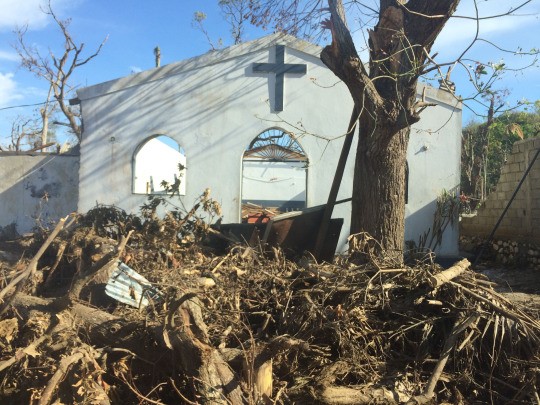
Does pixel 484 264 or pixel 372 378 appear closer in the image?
pixel 372 378

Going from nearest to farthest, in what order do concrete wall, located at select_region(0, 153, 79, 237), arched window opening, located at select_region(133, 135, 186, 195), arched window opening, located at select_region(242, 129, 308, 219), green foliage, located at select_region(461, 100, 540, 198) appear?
1. concrete wall, located at select_region(0, 153, 79, 237)
2. arched window opening, located at select_region(133, 135, 186, 195)
3. arched window opening, located at select_region(242, 129, 308, 219)
4. green foliage, located at select_region(461, 100, 540, 198)

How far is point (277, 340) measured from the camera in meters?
3.73

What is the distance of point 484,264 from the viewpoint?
1137 cm

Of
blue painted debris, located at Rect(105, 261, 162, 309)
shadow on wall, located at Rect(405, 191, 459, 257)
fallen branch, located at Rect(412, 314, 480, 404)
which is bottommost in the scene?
fallen branch, located at Rect(412, 314, 480, 404)

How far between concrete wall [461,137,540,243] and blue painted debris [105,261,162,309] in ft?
27.6

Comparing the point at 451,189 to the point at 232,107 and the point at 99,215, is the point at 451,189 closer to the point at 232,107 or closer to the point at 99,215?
the point at 232,107

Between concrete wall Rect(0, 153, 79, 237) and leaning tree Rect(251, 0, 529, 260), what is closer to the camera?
leaning tree Rect(251, 0, 529, 260)

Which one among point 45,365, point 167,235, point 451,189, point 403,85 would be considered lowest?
point 45,365

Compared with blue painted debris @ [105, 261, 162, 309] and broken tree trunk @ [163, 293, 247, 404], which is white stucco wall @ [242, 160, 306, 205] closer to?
blue painted debris @ [105, 261, 162, 309]

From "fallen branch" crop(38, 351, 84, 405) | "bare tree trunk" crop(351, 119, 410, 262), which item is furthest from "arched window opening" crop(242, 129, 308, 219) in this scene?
"fallen branch" crop(38, 351, 84, 405)

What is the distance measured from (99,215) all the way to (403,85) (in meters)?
4.13

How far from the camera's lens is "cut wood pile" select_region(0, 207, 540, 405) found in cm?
362

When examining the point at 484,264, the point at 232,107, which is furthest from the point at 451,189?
the point at 232,107

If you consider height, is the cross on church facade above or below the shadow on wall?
above
